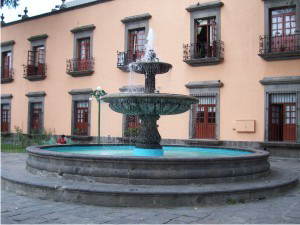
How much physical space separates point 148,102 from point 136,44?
36.3 ft

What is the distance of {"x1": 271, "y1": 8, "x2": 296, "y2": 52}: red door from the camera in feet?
46.9

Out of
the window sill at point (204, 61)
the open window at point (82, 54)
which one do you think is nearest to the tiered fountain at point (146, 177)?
the window sill at point (204, 61)

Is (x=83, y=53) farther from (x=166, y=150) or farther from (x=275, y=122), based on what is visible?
(x=166, y=150)

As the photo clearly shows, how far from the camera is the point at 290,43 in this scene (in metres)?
14.2

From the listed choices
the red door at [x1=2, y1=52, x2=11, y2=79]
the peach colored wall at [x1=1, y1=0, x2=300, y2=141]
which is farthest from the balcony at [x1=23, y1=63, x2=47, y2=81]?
the red door at [x1=2, y1=52, x2=11, y2=79]

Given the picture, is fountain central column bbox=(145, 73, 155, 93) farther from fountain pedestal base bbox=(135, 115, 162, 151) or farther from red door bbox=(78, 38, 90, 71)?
red door bbox=(78, 38, 90, 71)

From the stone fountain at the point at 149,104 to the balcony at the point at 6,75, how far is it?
17.1m

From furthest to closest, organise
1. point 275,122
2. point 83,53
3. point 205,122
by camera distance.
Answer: point 83,53 < point 205,122 < point 275,122

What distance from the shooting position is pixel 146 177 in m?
6.32

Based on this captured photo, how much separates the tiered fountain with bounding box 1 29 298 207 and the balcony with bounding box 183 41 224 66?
8.13m

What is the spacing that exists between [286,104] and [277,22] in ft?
10.6

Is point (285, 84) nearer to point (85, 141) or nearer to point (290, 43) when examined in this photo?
point (290, 43)

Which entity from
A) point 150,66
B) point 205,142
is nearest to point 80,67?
point 205,142

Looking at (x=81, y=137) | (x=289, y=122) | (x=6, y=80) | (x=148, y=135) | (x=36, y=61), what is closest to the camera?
(x=148, y=135)
